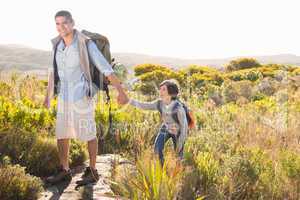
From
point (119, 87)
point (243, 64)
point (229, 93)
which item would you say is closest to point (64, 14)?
point (119, 87)

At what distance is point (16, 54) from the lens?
381ft

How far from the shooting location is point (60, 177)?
217 inches

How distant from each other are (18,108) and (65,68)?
68.4 inches

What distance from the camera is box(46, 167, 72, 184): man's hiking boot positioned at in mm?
5457

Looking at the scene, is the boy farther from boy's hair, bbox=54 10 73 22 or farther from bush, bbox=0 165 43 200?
bush, bbox=0 165 43 200

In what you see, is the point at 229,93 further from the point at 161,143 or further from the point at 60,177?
the point at 60,177

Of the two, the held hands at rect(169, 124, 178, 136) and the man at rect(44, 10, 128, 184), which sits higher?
the man at rect(44, 10, 128, 184)

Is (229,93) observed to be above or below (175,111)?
below

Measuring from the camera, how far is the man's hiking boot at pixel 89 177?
214 inches

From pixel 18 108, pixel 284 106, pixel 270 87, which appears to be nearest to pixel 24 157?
pixel 18 108

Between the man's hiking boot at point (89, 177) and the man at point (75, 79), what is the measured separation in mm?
27

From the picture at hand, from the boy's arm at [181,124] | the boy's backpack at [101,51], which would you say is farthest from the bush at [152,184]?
the boy's backpack at [101,51]

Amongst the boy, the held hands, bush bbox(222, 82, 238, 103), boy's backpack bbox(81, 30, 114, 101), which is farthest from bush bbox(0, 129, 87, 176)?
bush bbox(222, 82, 238, 103)

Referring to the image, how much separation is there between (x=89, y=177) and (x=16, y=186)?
3.33 ft
